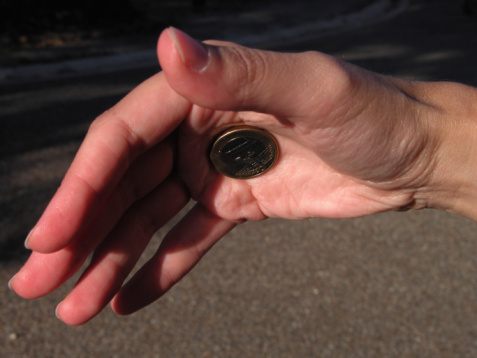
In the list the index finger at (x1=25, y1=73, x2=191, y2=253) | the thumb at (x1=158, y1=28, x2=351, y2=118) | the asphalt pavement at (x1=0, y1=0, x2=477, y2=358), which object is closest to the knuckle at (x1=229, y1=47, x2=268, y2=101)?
the thumb at (x1=158, y1=28, x2=351, y2=118)

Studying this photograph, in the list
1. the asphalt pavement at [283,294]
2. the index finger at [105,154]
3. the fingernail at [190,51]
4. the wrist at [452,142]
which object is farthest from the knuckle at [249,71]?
the asphalt pavement at [283,294]

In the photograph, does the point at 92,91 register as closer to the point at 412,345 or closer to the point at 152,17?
the point at 412,345

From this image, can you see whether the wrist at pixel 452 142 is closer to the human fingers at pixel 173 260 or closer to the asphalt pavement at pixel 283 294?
the human fingers at pixel 173 260

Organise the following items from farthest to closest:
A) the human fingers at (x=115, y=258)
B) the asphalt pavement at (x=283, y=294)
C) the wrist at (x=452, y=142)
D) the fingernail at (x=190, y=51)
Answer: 1. the asphalt pavement at (x=283, y=294)
2. the wrist at (x=452, y=142)
3. the human fingers at (x=115, y=258)
4. the fingernail at (x=190, y=51)

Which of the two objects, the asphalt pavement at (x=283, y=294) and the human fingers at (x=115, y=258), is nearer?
the human fingers at (x=115, y=258)

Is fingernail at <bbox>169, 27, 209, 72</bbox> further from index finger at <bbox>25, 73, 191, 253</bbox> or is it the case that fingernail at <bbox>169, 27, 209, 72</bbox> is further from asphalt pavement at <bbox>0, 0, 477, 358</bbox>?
asphalt pavement at <bbox>0, 0, 477, 358</bbox>

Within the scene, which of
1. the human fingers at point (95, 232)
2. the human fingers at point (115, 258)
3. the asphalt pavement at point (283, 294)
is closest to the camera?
the human fingers at point (95, 232)

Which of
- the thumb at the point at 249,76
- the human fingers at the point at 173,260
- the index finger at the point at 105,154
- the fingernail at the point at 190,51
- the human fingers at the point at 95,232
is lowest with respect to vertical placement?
the human fingers at the point at 173,260

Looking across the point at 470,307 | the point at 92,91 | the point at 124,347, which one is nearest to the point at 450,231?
the point at 470,307
